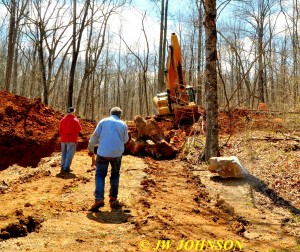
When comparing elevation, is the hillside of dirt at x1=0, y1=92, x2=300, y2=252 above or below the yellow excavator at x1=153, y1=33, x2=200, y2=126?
below

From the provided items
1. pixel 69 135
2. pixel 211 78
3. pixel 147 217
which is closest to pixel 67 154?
pixel 69 135

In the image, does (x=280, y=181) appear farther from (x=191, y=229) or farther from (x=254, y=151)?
(x=191, y=229)

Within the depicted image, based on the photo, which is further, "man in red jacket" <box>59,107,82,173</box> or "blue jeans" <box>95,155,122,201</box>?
"man in red jacket" <box>59,107,82,173</box>

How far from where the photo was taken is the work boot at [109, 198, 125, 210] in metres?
6.18

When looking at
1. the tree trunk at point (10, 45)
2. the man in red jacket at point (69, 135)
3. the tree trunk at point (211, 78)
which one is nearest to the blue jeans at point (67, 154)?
the man in red jacket at point (69, 135)

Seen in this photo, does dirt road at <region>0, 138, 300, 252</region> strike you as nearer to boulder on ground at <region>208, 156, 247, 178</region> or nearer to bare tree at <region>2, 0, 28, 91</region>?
boulder on ground at <region>208, 156, 247, 178</region>

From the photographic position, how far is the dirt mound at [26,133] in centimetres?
1295

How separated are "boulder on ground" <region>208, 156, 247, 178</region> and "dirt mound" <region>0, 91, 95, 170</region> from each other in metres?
6.91

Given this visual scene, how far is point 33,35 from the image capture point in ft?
78.3

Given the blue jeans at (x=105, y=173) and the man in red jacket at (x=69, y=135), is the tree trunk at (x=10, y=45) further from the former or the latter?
the blue jeans at (x=105, y=173)

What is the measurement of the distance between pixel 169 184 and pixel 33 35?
1932cm

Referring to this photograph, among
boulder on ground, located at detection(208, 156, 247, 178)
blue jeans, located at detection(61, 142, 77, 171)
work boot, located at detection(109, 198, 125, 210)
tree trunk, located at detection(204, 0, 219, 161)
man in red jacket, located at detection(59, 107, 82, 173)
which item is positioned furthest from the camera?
tree trunk, located at detection(204, 0, 219, 161)

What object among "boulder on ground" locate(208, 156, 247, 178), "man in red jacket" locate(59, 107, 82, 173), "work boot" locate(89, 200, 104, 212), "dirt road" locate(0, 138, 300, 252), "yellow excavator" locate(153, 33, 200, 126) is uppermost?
"yellow excavator" locate(153, 33, 200, 126)

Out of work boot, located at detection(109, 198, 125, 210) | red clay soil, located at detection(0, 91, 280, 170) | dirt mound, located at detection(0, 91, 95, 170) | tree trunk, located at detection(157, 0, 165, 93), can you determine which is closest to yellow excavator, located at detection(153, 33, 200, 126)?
red clay soil, located at detection(0, 91, 280, 170)
